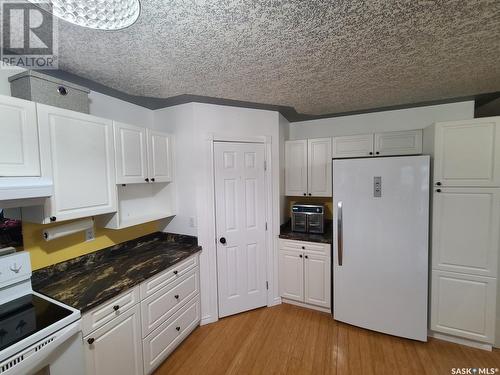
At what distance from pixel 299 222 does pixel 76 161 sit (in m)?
2.28

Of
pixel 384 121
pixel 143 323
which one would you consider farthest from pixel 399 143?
pixel 143 323

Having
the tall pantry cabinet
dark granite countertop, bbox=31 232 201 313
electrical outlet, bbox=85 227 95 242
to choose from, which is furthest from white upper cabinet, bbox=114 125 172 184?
the tall pantry cabinet

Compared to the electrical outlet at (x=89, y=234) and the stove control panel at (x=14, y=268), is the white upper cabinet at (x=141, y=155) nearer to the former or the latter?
the electrical outlet at (x=89, y=234)

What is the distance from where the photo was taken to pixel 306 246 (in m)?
2.44

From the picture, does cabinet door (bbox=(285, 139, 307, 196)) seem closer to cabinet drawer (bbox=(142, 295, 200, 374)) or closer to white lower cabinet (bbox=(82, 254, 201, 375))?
white lower cabinet (bbox=(82, 254, 201, 375))

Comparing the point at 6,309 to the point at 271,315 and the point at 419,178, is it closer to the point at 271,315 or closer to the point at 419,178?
the point at 271,315

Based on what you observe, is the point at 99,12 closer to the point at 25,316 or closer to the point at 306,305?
the point at 25,316

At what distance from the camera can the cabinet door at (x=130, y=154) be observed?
1771 mm

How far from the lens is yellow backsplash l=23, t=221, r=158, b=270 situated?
1.49 m

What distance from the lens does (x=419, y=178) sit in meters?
1.89

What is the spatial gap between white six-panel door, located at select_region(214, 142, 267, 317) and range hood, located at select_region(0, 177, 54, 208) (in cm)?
136

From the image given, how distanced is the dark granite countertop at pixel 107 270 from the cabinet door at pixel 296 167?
1.42 m

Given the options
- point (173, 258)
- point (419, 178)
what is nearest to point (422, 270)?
point (419, 178)

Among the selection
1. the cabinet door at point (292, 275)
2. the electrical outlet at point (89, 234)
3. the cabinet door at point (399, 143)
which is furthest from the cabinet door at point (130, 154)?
the cabinet door at point (399, 143)
